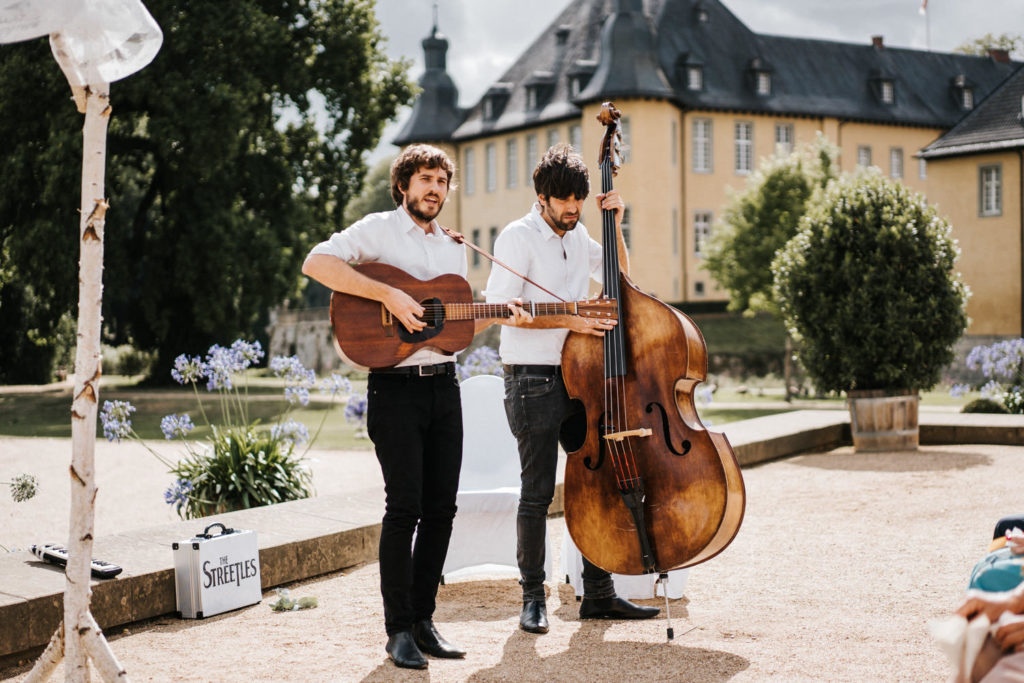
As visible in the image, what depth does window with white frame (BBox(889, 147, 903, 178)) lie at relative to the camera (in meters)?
49.9

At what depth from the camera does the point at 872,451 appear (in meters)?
11.2

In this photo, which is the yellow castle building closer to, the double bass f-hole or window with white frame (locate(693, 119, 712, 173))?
window with white frame (locate(693, 119, 712, 173))

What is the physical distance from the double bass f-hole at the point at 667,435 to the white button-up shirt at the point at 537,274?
51 centimetres

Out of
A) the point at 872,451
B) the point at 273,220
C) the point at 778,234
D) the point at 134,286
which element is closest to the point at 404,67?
the point at 273,220

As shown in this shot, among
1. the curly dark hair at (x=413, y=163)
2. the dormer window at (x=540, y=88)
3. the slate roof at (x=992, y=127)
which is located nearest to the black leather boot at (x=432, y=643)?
the curly dark hair at (x=413, y=163)

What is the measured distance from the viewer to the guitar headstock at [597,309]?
4441 millimetres

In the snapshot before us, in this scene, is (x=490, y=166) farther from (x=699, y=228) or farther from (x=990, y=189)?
(x=990, y=189)

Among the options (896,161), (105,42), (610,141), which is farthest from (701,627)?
(896,161)

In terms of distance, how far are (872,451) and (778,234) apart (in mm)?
23567

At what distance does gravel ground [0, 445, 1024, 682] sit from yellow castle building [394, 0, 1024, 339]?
31843 millimetres

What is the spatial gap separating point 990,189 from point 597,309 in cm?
3656

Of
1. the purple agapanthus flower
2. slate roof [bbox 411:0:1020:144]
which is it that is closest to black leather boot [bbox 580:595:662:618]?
the purple agapanthus flower

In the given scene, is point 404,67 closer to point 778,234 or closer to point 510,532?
point 778,234

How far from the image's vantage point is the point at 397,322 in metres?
4.17
